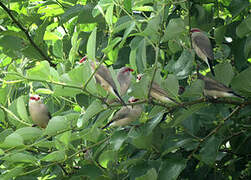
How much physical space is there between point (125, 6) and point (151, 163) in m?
0.60

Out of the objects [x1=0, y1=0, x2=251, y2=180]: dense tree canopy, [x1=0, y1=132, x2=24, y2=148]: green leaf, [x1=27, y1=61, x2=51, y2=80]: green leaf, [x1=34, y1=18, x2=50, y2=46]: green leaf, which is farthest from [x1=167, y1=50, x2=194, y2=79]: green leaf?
[x1=34, y1=18, x2=50, y2=46]: green leaf

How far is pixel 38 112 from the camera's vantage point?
1.88 meters

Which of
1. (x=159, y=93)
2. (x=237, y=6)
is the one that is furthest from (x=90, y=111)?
(x=237, y=6)

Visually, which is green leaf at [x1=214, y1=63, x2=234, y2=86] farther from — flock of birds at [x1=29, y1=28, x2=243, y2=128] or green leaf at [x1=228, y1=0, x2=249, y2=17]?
green leaf at [x1=228, y1=0, x2=249, y2=17]

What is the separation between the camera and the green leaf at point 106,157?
162cm

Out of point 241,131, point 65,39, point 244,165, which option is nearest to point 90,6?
point 65,39

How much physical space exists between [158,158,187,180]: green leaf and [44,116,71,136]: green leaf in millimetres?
404

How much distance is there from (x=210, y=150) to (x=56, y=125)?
0.59m

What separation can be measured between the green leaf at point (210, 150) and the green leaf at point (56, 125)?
0.54 m

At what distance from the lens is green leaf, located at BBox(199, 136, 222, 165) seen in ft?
5.08

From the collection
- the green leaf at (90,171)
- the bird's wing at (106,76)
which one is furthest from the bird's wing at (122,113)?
the green leaf at (90,171)

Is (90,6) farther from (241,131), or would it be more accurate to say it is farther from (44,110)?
(241,131)

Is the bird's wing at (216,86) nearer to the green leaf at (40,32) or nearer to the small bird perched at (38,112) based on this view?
the small bird perched at (38,112)

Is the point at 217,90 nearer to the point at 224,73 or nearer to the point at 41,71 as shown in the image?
the point at 224,73
